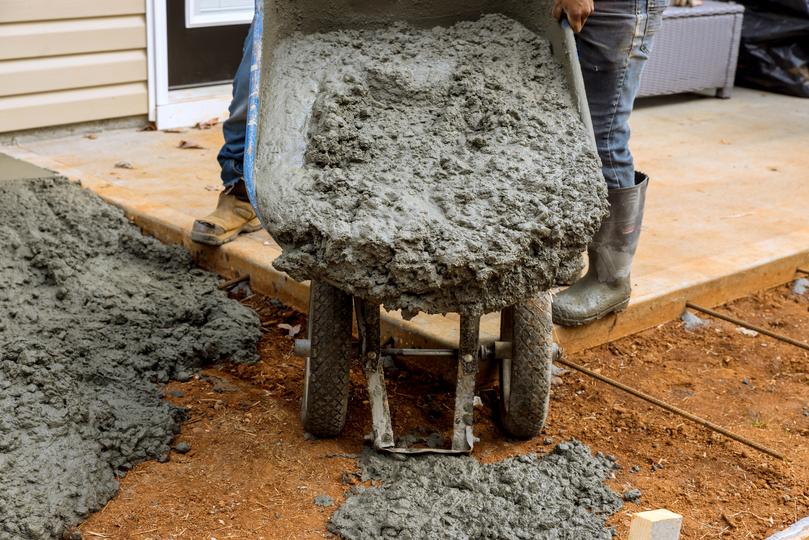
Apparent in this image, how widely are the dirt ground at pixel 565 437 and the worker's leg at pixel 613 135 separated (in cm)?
25

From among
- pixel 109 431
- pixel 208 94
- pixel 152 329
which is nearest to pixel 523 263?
pixel 109 431

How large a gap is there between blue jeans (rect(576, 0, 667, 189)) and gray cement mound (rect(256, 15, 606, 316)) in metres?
0.30

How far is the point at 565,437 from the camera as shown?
311 centimetres

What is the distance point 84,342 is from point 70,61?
2675 mm

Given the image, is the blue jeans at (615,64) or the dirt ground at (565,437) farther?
the blue jeans at (615,64)

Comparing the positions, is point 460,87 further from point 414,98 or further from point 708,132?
point 708,132

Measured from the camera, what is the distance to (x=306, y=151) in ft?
8.70

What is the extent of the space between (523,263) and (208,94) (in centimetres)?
403

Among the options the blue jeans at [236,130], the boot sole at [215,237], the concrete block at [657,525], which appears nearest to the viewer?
the concrete block at [657,525]

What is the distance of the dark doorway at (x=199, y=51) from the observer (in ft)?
19.0

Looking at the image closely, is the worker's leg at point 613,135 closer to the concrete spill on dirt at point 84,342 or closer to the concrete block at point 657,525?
the concrete spill on dirt at point 84,342

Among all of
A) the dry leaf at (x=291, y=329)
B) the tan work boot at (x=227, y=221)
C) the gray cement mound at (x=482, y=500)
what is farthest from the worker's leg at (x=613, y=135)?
the tan work boot at (x=227, y=221)

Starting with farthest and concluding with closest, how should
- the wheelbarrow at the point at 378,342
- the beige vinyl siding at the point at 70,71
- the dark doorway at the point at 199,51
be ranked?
the dark doorway at the point at 199,51 < the beige vinyl siding at the point at 70,71 < the wheelbarrow at the point at 378,342

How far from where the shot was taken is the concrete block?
1.87m
